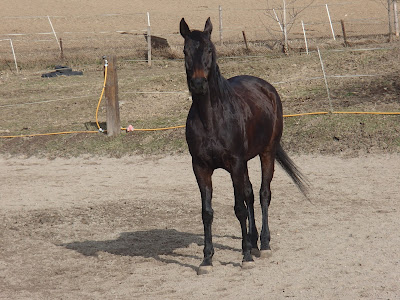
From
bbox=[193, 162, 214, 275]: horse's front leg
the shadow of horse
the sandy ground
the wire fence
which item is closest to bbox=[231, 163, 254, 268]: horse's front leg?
the sandy ground

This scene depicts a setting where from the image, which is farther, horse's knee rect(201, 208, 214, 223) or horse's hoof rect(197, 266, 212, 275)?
horse's knee rect(201, 208, 214, 223)

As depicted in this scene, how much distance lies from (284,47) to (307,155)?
37.6 feet

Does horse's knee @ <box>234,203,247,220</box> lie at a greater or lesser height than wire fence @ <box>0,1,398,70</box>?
lesser

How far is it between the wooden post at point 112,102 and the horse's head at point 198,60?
6991 mm

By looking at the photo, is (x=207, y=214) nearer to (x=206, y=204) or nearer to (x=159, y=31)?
(x=206, y=204)

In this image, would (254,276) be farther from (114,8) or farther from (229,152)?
(114,8)

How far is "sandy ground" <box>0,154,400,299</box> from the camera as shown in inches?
204

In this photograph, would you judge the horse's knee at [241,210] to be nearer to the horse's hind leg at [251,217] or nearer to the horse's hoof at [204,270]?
the horse's hind leg at [251,217]

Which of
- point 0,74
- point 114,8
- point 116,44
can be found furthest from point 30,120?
point 114,8

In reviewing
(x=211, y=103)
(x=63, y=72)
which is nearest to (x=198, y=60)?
(x=211, y=103)

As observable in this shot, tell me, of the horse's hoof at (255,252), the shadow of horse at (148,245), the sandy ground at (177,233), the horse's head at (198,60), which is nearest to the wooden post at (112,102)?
the sandy ground at (177,233)

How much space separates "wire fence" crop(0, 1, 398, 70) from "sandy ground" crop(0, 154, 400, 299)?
12.7 meters

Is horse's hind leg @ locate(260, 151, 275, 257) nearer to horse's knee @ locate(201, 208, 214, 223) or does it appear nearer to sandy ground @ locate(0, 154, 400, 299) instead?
sandy ground @ locate(0, 154, 400, 299)

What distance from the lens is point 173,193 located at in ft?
28.7
